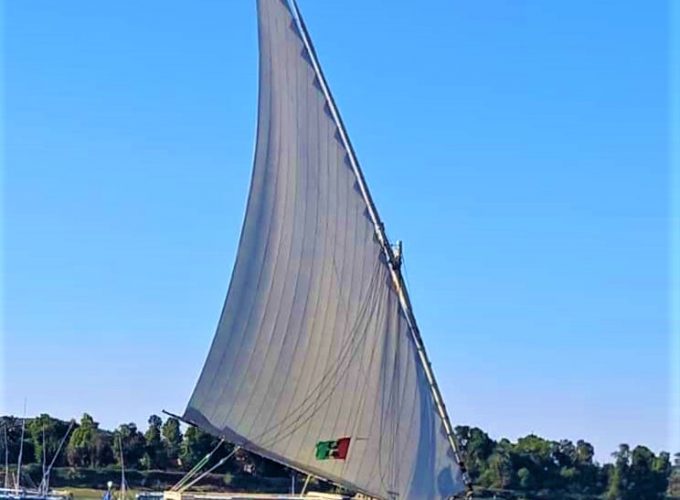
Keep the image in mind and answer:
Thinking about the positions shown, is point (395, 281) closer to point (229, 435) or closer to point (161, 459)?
point (229, 435)

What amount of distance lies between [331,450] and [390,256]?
5.09m

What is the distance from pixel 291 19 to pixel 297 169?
3672 millimetres

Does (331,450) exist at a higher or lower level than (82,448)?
lower

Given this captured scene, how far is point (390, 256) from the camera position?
121 feet

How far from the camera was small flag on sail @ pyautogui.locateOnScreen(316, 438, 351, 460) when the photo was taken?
1423 inches

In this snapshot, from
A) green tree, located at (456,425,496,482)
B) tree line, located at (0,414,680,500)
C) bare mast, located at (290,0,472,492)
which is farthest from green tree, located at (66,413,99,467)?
bare mast, located at (290,0,472,492)

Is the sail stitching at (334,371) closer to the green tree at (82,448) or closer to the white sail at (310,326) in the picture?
the white sail at (310,326)

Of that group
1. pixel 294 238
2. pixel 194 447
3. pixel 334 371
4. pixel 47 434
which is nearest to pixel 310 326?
pixel 334 371

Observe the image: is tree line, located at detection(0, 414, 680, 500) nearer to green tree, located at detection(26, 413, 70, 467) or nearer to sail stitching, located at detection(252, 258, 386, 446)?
green tree, located at detection(26, 413, 70, 467)

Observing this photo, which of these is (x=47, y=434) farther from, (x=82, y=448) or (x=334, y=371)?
(x=334, y=371)

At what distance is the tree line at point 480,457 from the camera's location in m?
116

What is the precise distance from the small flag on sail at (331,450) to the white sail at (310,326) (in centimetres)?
8

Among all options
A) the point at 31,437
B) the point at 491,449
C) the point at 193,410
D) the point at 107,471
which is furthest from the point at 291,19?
the point at 491,449

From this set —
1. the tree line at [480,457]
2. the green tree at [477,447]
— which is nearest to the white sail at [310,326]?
the tree line at [480,457]
